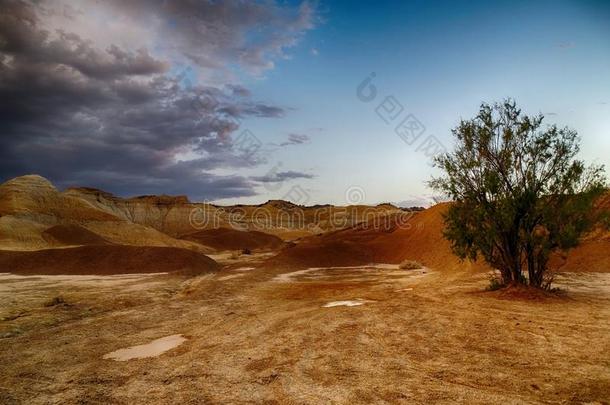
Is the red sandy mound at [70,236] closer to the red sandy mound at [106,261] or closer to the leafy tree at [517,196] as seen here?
the red sandy mound at [106,261]

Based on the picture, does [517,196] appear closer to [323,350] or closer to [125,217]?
[323,350]

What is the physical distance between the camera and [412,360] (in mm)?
7371

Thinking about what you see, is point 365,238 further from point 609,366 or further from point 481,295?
point 609,366

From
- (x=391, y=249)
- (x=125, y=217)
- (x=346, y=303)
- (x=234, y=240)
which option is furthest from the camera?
(x=125, y=217)

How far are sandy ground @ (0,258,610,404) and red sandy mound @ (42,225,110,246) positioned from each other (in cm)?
4196

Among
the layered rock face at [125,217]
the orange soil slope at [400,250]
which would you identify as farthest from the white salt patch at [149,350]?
the layered rock face at [125,217]

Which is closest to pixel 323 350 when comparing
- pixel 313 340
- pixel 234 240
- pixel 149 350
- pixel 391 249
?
pixel 313 340

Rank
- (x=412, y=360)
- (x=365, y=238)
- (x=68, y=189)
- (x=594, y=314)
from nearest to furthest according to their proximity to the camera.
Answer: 1. (x=412, y=360)
2. (x=594, y=314)
3. (x=365, y=238)
4. (x=68, y=189)

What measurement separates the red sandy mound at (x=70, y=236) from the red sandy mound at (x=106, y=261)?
19.5 metres

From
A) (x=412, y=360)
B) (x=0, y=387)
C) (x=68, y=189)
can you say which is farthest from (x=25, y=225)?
(x=412, y=360)

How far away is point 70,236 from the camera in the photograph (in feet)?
177

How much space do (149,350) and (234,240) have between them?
68733 millimetres

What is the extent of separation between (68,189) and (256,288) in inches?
3637

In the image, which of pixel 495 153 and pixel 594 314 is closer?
pixel 594 314
